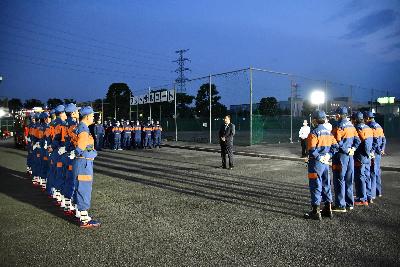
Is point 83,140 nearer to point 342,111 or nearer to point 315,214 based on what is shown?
point 315,214

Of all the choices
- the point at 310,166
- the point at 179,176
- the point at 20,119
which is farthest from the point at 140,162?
the point at 20,119

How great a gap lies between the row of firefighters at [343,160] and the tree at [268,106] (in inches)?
1788

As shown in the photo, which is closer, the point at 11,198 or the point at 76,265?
the point at 76,265

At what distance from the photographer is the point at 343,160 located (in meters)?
7.08

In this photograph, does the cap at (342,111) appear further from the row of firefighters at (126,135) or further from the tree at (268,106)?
the tree at (268,106)

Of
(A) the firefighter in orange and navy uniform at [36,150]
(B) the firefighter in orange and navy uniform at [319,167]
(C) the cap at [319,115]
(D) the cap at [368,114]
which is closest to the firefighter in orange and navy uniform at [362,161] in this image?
(D) the cap at [368,114]

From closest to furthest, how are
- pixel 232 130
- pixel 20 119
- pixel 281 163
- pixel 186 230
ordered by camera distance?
pixel 186 230 → pixel 232 130 → pixel 281 163 → pixel 20 119

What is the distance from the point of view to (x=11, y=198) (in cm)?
856

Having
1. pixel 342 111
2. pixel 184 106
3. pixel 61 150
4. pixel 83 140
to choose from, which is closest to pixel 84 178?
pixel 83 140

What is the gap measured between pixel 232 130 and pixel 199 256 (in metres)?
9.15

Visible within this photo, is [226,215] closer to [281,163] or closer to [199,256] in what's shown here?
[199,256]

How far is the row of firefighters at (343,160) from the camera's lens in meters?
6.52

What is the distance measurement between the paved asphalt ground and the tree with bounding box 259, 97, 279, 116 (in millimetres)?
43912

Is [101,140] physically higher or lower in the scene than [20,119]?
lower
